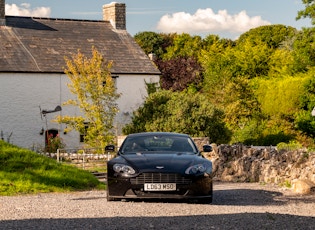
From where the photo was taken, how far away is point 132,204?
44.1 feet

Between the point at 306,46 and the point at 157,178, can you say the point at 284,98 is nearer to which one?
the point at 306,46

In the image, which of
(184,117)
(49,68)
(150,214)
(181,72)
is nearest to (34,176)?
(150,214)

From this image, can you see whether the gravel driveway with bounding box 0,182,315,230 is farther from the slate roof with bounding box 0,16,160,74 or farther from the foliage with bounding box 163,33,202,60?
the foliage with bounding box 163,33,202,60

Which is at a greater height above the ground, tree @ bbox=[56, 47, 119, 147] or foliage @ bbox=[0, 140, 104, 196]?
tree @ bbox=[56, 47, 119, 147]

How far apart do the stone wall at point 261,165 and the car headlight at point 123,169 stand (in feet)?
30.1

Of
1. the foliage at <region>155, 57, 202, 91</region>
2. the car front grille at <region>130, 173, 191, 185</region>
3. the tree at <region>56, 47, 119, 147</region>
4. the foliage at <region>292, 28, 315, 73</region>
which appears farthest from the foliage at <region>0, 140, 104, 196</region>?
the foliage at <region>155, 57, 202, 91</region>

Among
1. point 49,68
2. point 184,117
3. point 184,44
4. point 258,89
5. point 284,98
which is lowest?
point 184,117

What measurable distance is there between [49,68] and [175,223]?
3686 centimetres

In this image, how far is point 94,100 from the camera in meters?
42.1

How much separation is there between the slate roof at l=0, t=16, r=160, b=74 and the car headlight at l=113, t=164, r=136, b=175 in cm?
3150

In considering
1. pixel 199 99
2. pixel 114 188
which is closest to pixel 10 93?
pixel 199 99

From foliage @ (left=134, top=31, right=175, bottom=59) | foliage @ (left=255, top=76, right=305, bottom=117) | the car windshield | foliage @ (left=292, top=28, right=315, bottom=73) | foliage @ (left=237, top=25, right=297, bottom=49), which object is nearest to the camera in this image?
the car windshield

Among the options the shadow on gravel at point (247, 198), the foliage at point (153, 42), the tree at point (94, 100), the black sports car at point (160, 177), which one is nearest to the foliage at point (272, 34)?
the foliage at point (153, 42)

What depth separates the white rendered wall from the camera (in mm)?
45094
